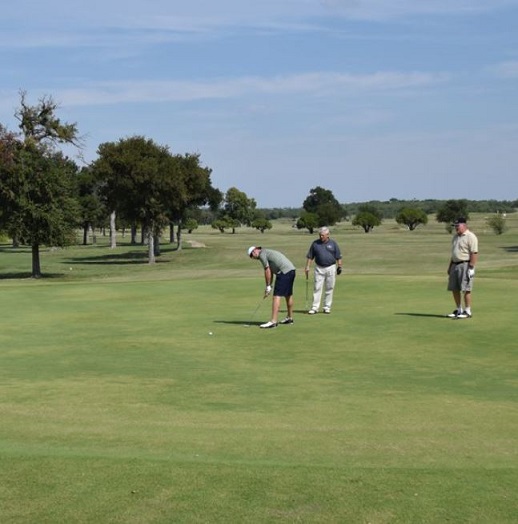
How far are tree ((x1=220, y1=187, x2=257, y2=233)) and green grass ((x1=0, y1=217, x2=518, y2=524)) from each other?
5248 inches

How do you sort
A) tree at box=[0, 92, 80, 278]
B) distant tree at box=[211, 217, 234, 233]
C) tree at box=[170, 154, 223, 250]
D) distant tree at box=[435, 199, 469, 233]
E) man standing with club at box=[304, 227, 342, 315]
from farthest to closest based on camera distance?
distant tree at box=[211, 217, 234, 233] → distant tree at box=[435, 199, 469, 233] → tree at box=[170, 154, 223, 250] → tree at box=[0, 92, 80, 278] → man standing with club at box=[304, 227, 342, 315]

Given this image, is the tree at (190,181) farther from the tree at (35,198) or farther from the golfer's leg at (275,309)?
the golfer's leg at (275,309)


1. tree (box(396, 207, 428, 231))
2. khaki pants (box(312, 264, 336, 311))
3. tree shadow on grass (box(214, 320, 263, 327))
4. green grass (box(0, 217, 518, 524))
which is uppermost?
tree (box(396, 207, 428, 231))

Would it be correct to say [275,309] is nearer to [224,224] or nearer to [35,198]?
[35,198]

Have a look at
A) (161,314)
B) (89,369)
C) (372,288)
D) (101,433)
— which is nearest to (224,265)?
(372,288)

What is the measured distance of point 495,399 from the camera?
9.94 metres

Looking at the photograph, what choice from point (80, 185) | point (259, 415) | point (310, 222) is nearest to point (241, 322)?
point (259, 415)

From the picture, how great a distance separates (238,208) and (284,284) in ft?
457

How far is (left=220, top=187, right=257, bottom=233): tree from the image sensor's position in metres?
154

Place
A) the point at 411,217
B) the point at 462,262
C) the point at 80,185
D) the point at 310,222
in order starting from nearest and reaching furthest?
the point at 462,262
the point at 80,185
the point at 411,217
the point at 310,222

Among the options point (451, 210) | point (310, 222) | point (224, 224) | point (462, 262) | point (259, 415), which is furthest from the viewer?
point (224, 224)

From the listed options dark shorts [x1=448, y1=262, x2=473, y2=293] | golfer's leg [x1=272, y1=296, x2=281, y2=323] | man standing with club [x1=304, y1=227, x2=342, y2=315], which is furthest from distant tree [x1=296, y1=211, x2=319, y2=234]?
golfer's leg [x1=272, y1=296, x2=281, y2=323]

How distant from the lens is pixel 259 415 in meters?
9.08

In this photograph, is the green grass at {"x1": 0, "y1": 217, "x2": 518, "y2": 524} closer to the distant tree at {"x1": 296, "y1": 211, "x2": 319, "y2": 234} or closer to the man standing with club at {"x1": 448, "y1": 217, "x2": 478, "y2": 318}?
the man standing with club at {"x1": 448, "y1": 217, "x2": 478, "y2": 318}
